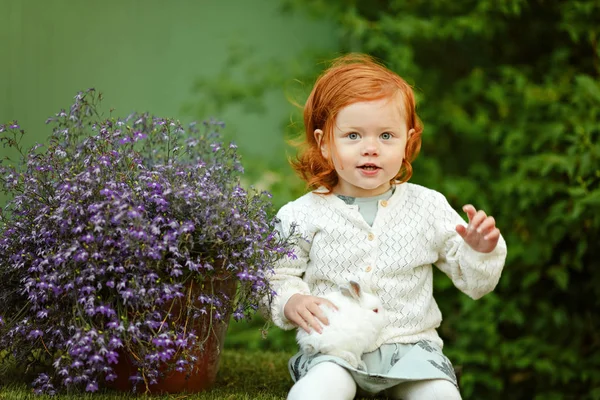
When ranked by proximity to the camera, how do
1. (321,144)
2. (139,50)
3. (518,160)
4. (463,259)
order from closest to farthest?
(463,259) → (321,144) → (518,160) → (139,50)

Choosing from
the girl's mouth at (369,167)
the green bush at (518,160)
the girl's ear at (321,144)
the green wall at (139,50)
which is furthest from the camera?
the green wall at (139,50)

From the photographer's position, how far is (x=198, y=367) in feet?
7.68

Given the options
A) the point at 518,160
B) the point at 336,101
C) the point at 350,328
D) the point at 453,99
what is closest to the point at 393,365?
the point at 350,328

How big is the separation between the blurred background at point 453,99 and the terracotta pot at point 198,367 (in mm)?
1413

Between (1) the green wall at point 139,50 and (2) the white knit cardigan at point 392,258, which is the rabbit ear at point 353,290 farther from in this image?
(1) the green wall at point 139,50

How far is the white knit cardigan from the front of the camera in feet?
7.67

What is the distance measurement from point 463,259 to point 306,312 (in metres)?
0.51

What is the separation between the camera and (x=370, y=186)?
7.88ft

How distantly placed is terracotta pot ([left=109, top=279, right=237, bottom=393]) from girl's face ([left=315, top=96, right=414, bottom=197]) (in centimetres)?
51

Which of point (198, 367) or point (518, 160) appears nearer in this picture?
point (198, 367)

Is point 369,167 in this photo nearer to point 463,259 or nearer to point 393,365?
point 463,259

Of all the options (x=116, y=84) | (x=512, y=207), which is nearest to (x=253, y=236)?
(x=512, y=207)

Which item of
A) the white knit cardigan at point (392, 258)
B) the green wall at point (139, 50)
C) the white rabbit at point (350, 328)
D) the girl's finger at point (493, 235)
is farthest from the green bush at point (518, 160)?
the white rabbit at point (350, 328)

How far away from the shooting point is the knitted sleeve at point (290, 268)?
2348 mm
